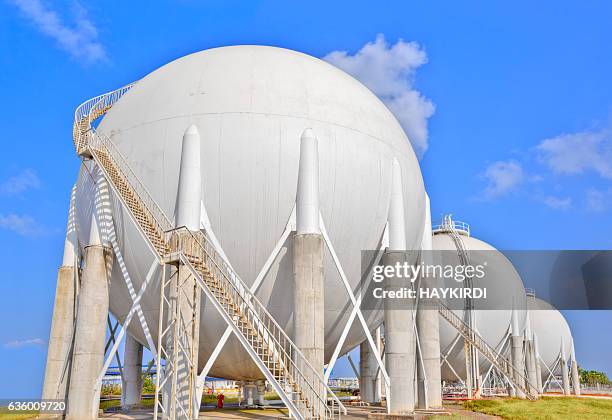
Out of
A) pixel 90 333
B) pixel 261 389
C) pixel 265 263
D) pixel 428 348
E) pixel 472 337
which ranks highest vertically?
pixel 265 263

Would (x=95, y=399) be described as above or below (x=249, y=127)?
below

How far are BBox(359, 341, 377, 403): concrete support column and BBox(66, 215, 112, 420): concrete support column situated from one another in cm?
1275

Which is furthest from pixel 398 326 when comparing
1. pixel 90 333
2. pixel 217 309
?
pixel 90 333

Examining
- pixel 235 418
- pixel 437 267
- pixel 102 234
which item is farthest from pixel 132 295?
pixel 437 267

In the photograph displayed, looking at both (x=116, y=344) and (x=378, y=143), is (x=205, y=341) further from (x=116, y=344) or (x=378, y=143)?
(x=378, y=143)

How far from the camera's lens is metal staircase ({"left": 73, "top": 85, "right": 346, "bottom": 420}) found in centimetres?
1312

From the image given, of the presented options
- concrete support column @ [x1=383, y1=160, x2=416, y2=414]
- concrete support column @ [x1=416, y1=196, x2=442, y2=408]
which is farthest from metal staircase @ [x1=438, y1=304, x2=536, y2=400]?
concrete support column @ [x1=383, y1=160, x2=416, y2=414]

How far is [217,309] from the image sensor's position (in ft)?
46.6

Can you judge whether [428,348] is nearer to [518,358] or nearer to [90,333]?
[518,358]

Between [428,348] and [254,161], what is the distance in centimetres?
1307

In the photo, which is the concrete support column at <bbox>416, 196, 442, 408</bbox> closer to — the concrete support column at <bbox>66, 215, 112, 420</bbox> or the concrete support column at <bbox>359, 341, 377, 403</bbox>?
the concrete support column at <bbox>359, 341, 377, 403</bbox>

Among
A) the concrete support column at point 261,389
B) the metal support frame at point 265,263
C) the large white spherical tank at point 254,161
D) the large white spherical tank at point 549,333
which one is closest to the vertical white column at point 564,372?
the large white spherical tank at point 549,333

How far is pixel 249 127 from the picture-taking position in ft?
50.4

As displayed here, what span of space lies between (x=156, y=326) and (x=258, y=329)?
419 cm
